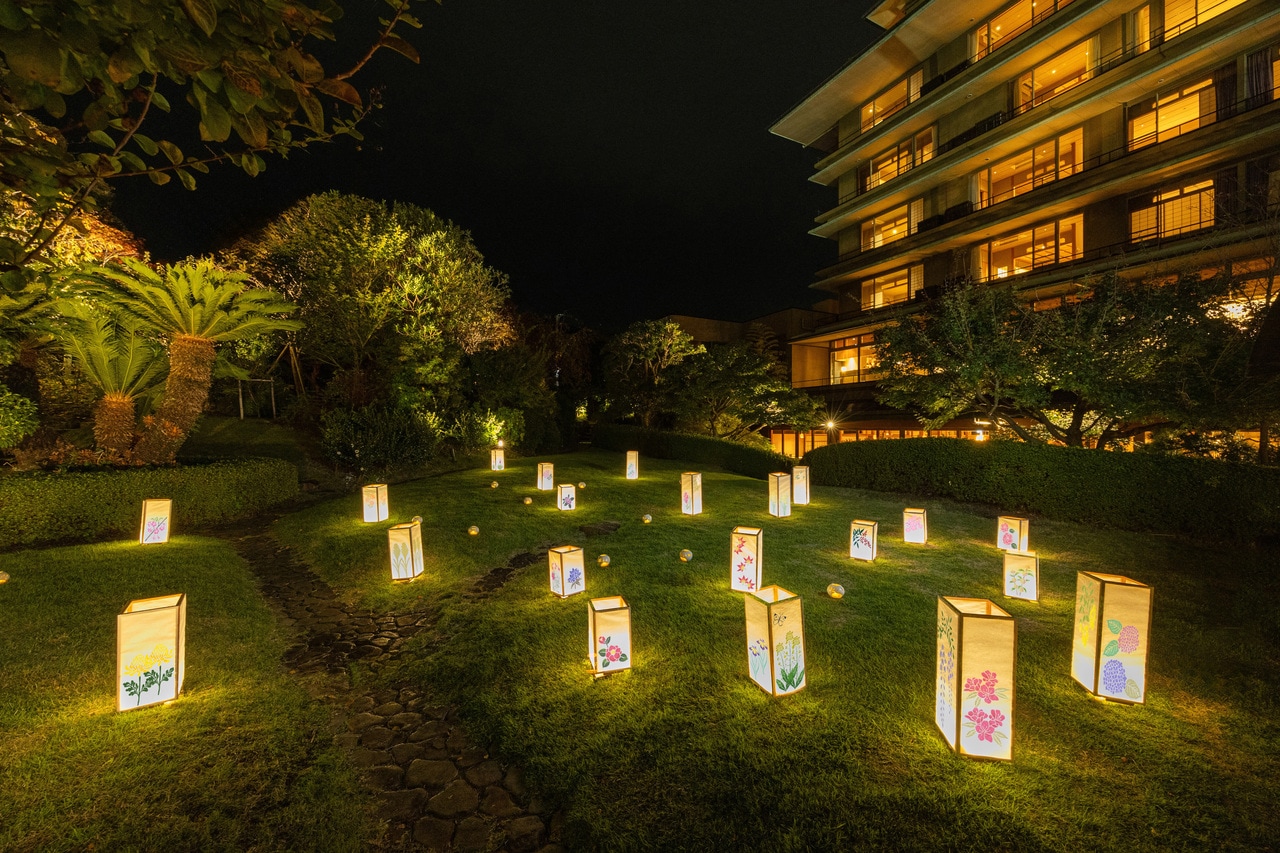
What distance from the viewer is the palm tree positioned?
10.4 m

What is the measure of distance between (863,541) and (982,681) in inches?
183

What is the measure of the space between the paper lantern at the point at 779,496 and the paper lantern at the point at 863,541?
2.91 meters

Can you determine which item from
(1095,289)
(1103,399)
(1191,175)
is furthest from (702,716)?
(1191,175)

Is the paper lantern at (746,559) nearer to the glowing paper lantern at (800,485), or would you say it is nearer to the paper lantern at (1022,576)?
the paper lantern at (1022,576)

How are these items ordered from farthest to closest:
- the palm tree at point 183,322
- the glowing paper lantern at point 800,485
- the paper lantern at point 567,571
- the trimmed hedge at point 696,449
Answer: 1. the trimmed hedge at point 696,449
2. the glowing paper lantern at point 800,485
3. the palm tree at point 183,322
4. the paper lantern at point 567,571

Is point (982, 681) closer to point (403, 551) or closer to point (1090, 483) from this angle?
point (403, 551)

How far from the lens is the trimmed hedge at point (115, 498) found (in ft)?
26.3

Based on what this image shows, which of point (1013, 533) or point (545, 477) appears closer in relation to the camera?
point (1013, 533)

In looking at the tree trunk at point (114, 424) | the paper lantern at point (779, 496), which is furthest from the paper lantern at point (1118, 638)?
the tree trunk at point (114, 424)

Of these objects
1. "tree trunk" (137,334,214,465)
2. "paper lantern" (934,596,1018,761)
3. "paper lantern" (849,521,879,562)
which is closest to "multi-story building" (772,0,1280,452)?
"paper lantern" (849,521,879,562)

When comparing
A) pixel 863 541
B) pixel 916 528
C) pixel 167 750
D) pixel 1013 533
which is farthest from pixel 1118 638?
pixel 167 750

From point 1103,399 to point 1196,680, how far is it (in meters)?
8.73

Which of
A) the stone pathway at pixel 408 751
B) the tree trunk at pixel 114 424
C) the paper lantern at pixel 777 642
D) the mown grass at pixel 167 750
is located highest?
the tree trunk at pixel 114 424

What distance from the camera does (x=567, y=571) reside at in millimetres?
6125
